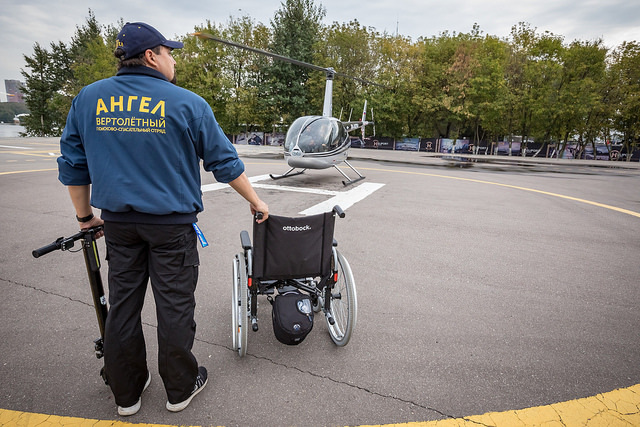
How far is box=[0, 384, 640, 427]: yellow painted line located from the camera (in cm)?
193

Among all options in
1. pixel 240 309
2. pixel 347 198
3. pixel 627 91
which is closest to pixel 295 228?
pixel 240 309

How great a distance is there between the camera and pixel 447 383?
91.2 inches

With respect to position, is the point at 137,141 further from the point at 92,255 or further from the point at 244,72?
the point at 244,72

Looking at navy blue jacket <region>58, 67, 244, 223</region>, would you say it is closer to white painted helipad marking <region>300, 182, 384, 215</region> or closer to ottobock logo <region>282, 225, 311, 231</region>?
ottobock logo <region>282, 225, 311, 231</region>

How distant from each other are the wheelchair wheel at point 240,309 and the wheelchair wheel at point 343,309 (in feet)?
2.32

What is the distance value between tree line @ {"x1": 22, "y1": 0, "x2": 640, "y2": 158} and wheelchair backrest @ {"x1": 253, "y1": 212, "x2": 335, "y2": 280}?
35472mm

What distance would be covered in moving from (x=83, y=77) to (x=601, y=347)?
6239 cm

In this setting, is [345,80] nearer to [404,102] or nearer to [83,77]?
[404,102]

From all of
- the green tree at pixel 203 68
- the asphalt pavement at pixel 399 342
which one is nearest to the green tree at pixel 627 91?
the asphalt pavement at pixel 399 342

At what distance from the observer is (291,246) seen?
2490 millimetres

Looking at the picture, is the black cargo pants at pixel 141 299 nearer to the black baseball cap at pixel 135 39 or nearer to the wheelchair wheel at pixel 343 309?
the black baseball cap at pixel 135 39

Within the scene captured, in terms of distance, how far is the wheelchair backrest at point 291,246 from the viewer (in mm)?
2438

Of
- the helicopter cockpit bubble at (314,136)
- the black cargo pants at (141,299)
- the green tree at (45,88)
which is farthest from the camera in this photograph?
the green tree at (45,88)

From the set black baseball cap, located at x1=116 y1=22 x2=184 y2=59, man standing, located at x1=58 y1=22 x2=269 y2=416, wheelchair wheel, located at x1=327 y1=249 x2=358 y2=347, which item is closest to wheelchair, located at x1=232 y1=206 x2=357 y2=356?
wheelchair wheel, located at x1=327 y1=249 x2=358 y2=347
